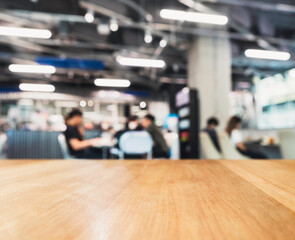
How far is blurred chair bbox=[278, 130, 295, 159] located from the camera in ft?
8.63

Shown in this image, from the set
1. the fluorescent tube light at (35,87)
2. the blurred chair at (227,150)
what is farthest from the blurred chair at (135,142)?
the fluorescent tube light at (35,87)

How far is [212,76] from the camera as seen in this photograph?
8.48 m

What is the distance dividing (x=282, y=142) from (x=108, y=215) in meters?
2.88

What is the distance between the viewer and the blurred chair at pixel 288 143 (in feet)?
8.63

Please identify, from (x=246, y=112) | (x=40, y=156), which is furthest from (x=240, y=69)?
(x=40, y=156)

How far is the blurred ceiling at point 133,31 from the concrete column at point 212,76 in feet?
1.27

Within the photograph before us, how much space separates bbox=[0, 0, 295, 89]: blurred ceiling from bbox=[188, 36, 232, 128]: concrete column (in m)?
0.39

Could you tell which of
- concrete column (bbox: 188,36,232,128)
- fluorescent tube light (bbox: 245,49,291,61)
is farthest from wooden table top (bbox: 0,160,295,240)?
fluorescent tube light (bbox: 245,49,291,61)

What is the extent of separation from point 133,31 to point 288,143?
308 inches

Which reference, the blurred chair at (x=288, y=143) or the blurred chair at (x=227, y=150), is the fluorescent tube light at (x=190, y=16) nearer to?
the blurred chair at (x=227, y=150)

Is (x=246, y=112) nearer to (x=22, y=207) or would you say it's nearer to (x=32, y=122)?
(x=32, y=122)

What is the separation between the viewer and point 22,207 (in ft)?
1.22

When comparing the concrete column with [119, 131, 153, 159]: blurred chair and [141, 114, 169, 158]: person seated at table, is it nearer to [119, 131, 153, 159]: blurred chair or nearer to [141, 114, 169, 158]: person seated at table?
[141, 114, 169, 158]: person seated at table

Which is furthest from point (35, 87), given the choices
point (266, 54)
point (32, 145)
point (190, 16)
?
point (266, 54)
